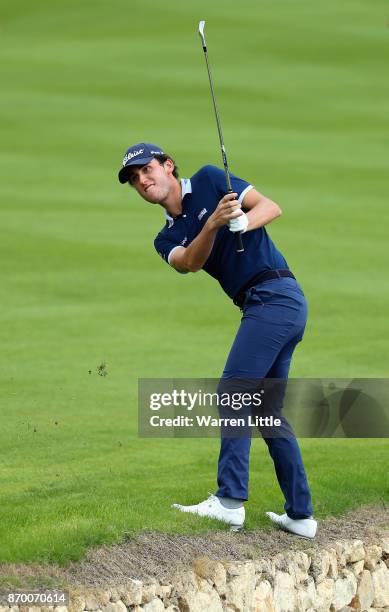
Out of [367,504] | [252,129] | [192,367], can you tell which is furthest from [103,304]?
[252,129]

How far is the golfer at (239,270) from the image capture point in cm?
788

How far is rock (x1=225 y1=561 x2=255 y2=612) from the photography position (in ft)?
26.1

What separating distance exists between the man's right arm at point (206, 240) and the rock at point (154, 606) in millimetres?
1948

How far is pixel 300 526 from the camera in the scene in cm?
852

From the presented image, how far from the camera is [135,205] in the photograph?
20656mm

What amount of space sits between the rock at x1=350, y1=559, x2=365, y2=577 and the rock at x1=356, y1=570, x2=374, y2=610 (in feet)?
0.20

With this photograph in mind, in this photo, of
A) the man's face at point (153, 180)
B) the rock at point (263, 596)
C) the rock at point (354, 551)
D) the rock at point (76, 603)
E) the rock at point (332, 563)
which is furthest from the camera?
the rock at point (354, 551)

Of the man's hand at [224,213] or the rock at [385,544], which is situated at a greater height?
the man's hand at [224,213]

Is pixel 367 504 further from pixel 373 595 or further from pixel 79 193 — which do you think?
pixel 79 193

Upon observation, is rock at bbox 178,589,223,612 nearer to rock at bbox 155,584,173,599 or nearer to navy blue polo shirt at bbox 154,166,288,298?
rock at bbox 155,584,173,599

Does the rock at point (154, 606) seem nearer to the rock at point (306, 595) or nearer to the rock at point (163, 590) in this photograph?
the rock at point (163, 590)

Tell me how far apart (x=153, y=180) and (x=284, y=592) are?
271 centimetres

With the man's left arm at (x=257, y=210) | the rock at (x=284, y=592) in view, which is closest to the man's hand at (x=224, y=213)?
the man's left arm at (x=257, y=210)

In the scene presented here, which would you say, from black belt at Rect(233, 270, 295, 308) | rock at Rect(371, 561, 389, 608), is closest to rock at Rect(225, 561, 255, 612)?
rock at Rect(371, 561, 389, 608)
